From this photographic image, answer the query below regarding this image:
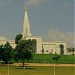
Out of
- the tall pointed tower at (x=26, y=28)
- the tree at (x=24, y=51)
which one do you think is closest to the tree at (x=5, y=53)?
the tree at (x=24, y=51)

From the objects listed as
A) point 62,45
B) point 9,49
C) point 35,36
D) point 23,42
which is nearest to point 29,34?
point 35,36

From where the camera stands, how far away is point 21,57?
234 feet

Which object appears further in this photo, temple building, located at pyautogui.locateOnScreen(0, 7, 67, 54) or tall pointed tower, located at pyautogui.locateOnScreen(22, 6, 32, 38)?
tall pointed tower, located at pyautogui.locateOnScreen(22, 6, 32, 38)

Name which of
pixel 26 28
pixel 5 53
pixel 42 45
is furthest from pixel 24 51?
pixel 26 28

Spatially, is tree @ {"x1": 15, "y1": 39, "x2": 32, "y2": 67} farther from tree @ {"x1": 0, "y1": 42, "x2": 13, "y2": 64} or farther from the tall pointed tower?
the tall pointed tower

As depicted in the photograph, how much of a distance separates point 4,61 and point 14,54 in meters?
10.5

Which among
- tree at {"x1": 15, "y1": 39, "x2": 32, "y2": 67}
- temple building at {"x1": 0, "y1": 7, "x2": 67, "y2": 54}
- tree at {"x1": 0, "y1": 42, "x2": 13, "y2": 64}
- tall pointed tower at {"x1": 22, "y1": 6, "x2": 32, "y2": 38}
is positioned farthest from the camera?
tall pointed tower at {"x1": 22, "y1": 6, "x2": 32, "y2": 38}

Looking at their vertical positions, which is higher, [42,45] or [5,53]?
[42,45]

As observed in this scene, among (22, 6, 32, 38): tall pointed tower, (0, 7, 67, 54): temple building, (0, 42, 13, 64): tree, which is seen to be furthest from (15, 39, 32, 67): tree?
(22, 6, 32, 38): tall pointed tower

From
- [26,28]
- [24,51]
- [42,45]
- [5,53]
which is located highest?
[26,28]

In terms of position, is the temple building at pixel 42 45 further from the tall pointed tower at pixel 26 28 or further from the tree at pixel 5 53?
the tree at pixel 5 53

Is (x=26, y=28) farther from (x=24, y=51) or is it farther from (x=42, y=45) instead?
(x=24, y=51)

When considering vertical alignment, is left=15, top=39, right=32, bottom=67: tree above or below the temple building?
below

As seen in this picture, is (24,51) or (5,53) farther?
(5,53)
